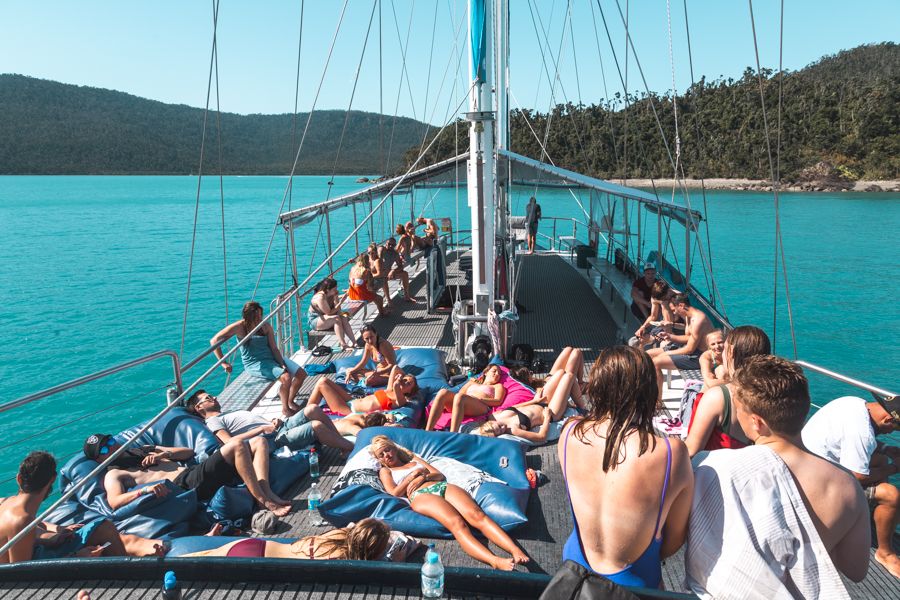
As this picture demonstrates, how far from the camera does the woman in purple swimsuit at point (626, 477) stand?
1937mm

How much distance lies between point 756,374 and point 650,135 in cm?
8767

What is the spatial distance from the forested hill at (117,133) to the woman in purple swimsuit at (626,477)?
145 m

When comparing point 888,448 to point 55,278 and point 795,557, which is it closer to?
point 795,557

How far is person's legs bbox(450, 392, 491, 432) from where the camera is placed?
5.79 meters

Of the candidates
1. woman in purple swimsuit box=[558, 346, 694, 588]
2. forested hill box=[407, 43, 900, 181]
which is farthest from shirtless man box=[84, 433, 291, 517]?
forested hill box=[407, 43, 900, 181]

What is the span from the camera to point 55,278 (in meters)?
30.2

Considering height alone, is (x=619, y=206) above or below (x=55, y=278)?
above

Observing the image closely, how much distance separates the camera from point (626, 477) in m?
1.97

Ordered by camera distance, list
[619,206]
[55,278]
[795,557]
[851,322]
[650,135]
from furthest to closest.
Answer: [650,135]
[55,278]
[851,322]
[619,206]
[795,557]

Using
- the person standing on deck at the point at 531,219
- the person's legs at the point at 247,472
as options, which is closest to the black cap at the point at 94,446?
the person's legs at the point at 247,472

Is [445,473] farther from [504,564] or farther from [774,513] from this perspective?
[774,513]

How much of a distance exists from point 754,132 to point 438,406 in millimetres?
88279

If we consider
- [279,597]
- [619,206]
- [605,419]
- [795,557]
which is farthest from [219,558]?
[619,206]

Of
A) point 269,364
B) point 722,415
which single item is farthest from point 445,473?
point 269,364
